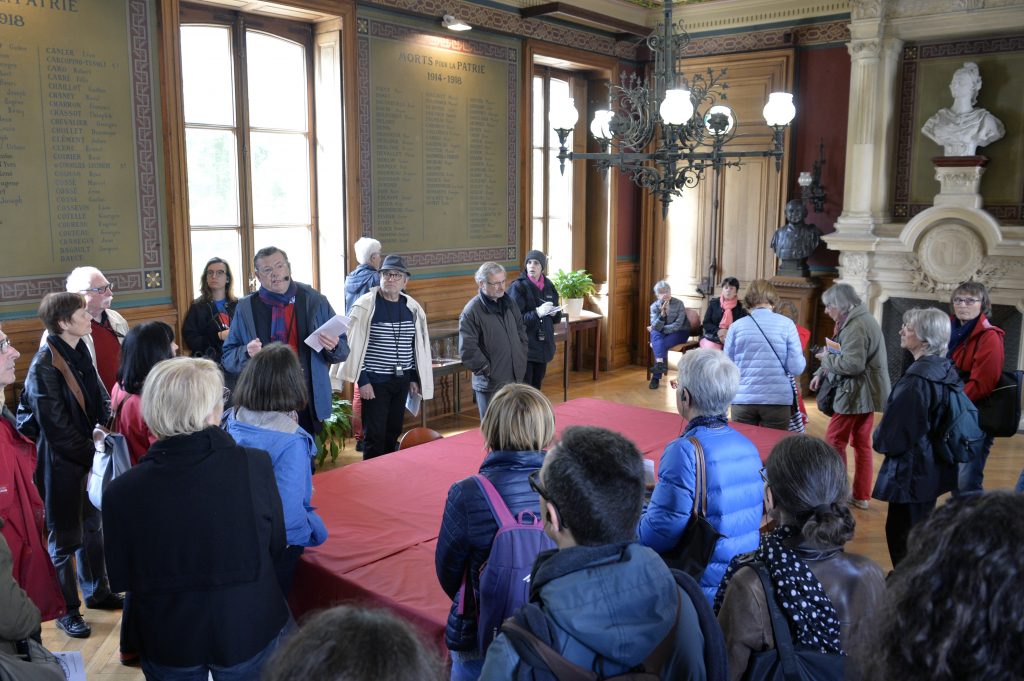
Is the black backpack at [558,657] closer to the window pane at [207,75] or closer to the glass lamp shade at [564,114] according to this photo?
the glass lamp shade at [564,114]

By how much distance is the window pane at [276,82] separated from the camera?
593 cm

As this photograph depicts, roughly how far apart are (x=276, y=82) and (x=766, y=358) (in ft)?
12.9

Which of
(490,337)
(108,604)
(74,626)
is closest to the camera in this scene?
(74,626)

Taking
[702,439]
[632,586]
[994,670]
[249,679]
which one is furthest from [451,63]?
[994,670]

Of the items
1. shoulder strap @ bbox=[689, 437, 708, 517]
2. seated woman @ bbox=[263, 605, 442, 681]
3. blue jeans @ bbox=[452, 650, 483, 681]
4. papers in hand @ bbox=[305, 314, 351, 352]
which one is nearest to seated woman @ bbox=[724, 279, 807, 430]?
papers in hand @ bbox=[305, 314, 351, 352]

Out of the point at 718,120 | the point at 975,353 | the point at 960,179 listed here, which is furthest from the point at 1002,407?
the point at 960,179

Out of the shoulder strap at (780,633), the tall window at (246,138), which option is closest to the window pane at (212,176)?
the tall window at (246,138)

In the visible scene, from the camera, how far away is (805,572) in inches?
65.4

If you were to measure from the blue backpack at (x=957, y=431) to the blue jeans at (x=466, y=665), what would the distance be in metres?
2.28

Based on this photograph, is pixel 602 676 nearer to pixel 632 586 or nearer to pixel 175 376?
pixel 632 586

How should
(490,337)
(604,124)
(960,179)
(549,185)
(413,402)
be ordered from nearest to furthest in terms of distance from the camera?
1. (604,124)
2. (413,402)
3. (490,337)
4. (960,179)
5. (549,185)

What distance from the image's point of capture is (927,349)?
350 cm

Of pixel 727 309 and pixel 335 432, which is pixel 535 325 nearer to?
pixel 335 432

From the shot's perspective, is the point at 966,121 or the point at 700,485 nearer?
the point at 700,485
